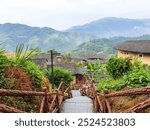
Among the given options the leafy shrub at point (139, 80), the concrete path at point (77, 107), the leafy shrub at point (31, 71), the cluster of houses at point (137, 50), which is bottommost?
the cluster of houses at point (137, 50)

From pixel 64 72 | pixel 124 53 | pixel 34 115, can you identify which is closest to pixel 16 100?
pixel 34 115

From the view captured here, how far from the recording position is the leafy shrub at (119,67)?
13922 mm

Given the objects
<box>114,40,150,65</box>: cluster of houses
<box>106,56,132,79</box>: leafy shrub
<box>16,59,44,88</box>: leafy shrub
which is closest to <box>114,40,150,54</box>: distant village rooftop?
<box>114,40,150,65</box>: cluster of houses

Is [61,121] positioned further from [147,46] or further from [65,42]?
[65,42]

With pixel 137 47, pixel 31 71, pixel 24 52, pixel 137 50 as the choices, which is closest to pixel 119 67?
pixel 31 71

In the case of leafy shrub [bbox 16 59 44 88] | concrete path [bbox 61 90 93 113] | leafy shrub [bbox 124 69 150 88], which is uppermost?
leafy shrub [bbox 16 59 44 88]

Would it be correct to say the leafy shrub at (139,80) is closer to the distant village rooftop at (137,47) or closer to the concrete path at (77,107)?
the concrete path at (77,107)

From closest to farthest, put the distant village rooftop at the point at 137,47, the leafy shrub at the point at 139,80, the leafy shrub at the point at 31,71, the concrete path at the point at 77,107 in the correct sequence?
the leafy shrub at the point at 31,71 → the concrete path at the point at 77,107 → the leafy shrub at the point at 139,80 → the distant village rooftop at the point at 137,47

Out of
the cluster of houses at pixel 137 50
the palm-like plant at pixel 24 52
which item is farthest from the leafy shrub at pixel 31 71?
the cluster of houses at pixel 137 50

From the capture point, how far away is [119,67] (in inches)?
548

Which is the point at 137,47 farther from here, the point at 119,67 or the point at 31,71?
the point at 31,71

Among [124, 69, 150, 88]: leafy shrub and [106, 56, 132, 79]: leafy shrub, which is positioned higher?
[124, 69, 150, 88]: leafy shrub

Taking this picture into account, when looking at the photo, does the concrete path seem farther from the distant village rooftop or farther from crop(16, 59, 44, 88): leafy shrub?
the distant village rooftop

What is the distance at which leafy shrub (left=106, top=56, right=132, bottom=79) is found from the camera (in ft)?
45.7
